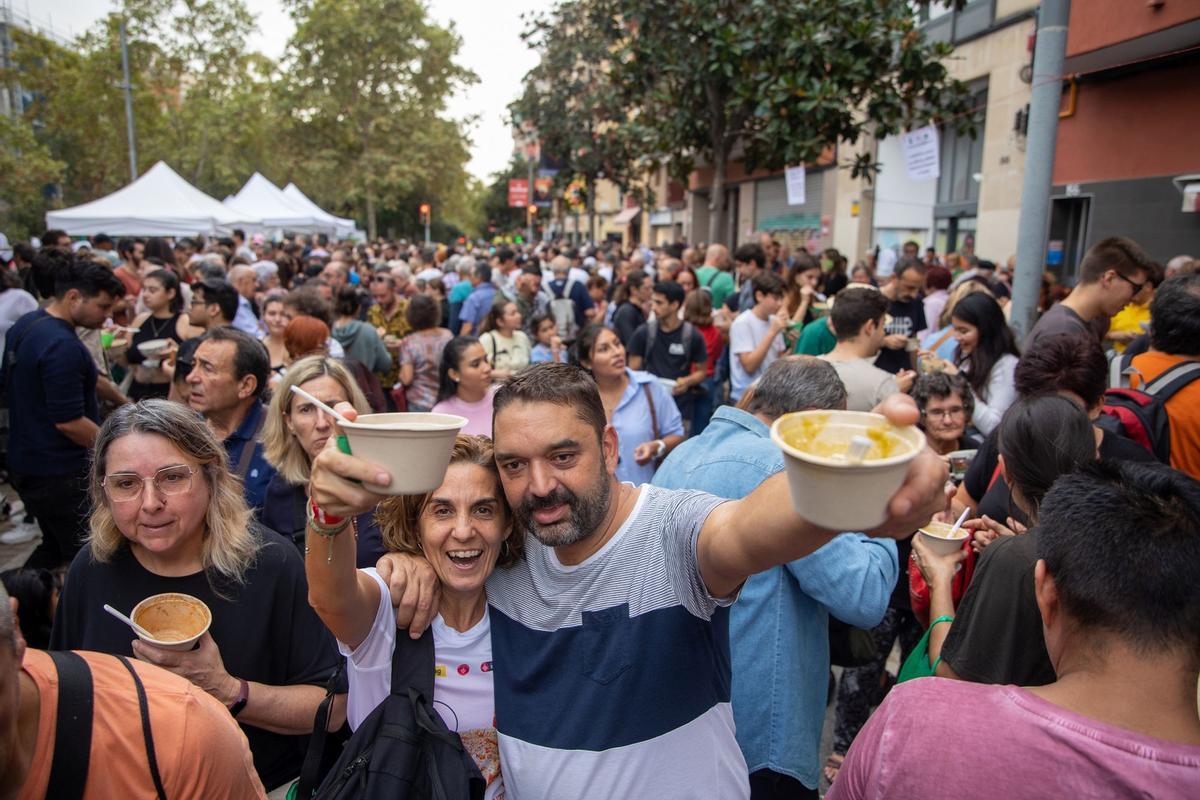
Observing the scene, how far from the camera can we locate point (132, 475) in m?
2.33

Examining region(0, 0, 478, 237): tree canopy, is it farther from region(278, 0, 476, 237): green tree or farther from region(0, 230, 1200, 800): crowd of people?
region(0, 230, 1200, 800): crowd of people

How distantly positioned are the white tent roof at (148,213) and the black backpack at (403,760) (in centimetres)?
1731

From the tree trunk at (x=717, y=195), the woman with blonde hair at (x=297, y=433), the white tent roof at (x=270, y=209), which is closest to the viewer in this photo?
the woman with blonde hair at (x=297, y=433)

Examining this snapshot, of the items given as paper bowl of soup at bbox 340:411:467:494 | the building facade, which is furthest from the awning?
paper bowl of soup at bbox 340:411:467:494

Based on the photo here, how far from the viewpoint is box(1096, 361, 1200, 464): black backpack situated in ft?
11.0

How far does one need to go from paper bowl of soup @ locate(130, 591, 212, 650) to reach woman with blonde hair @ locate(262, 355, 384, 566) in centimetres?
90

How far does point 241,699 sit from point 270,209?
955 inches

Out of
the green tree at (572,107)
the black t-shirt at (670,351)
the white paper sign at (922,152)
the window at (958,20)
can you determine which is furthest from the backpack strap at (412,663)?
the green tree at (572,107)

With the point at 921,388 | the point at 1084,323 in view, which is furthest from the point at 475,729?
the point at 1084,323

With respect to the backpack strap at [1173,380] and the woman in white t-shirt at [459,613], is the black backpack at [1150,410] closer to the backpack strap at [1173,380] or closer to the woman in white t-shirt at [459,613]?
the backpack strap at [1173,380]

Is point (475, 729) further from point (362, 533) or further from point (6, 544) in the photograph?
point (6, 544)

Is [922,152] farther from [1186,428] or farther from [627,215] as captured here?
[627,215]

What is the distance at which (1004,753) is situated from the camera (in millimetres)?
1386

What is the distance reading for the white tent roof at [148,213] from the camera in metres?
15.7
